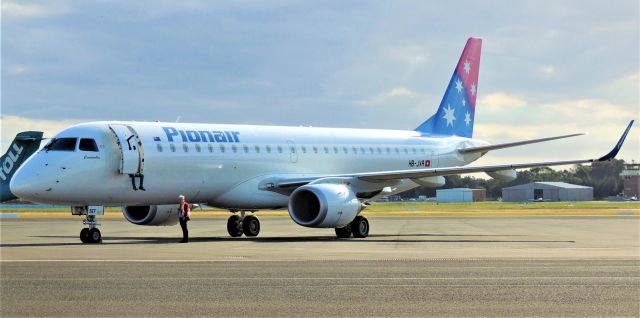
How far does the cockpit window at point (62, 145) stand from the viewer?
29.4 metres

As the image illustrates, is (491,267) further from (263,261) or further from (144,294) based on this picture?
(144,294)

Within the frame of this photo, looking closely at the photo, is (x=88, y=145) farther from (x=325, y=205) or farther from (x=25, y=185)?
(x=325, y=205)

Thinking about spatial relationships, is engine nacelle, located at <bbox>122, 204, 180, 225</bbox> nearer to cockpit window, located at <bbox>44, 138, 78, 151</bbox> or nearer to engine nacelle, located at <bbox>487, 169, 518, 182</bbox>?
cockpit window, located at <bbox>44, 138, 78, 151</bbox>

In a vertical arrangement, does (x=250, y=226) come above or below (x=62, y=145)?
below

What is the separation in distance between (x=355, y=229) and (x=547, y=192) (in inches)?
5509

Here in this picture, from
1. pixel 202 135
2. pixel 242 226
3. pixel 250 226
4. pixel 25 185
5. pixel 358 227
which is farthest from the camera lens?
pixel 242 226

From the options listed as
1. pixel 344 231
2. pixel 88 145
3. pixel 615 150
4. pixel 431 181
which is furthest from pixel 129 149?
pixel 615 150

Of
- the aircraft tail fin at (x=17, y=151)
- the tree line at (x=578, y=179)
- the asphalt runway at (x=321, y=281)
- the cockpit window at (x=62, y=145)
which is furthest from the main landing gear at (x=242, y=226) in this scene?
the tree line at (x=578, y=179)

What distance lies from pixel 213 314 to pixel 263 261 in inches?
346

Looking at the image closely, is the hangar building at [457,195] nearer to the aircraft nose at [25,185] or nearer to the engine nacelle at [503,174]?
the engine nacelle at [503,174]

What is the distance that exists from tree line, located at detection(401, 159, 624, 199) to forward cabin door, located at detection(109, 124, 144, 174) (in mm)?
123041

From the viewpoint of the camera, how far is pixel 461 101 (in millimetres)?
45469

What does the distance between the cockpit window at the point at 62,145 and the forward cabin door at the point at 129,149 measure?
130 cm

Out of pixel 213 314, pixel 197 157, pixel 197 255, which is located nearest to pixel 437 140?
pixel 197 157
